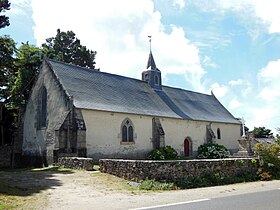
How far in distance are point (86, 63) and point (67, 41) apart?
14.6 ft

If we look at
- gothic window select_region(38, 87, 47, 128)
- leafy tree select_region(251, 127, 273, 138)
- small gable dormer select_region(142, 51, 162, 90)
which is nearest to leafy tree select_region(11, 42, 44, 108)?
gothic window select_region(38, 87, 47, 128)

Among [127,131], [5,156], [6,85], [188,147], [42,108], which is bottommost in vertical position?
[5,156]

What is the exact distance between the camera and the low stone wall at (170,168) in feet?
43.5

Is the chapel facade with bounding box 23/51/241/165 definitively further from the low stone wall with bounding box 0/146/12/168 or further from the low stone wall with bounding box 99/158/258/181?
the low stone wall with bounding box 99/158/258/181

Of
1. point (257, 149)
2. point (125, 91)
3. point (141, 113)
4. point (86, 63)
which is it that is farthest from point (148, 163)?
point (86, 63)

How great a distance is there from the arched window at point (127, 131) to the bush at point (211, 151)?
361 inches

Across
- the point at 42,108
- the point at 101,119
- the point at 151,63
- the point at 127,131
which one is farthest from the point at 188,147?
the point at 42,108

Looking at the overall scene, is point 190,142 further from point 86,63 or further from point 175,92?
point 86,63

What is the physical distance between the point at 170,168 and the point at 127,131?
460 inches

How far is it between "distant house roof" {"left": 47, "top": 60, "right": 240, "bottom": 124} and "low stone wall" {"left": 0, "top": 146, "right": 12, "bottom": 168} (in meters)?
8.80

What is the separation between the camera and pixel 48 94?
24.0 meters

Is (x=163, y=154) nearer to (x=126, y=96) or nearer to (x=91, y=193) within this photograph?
(x=126, y=96)

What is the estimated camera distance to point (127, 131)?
2486 centimetres

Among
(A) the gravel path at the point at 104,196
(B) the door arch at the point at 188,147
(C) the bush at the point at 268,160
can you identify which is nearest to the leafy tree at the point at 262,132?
(B) the door arch at the point at 188,147
